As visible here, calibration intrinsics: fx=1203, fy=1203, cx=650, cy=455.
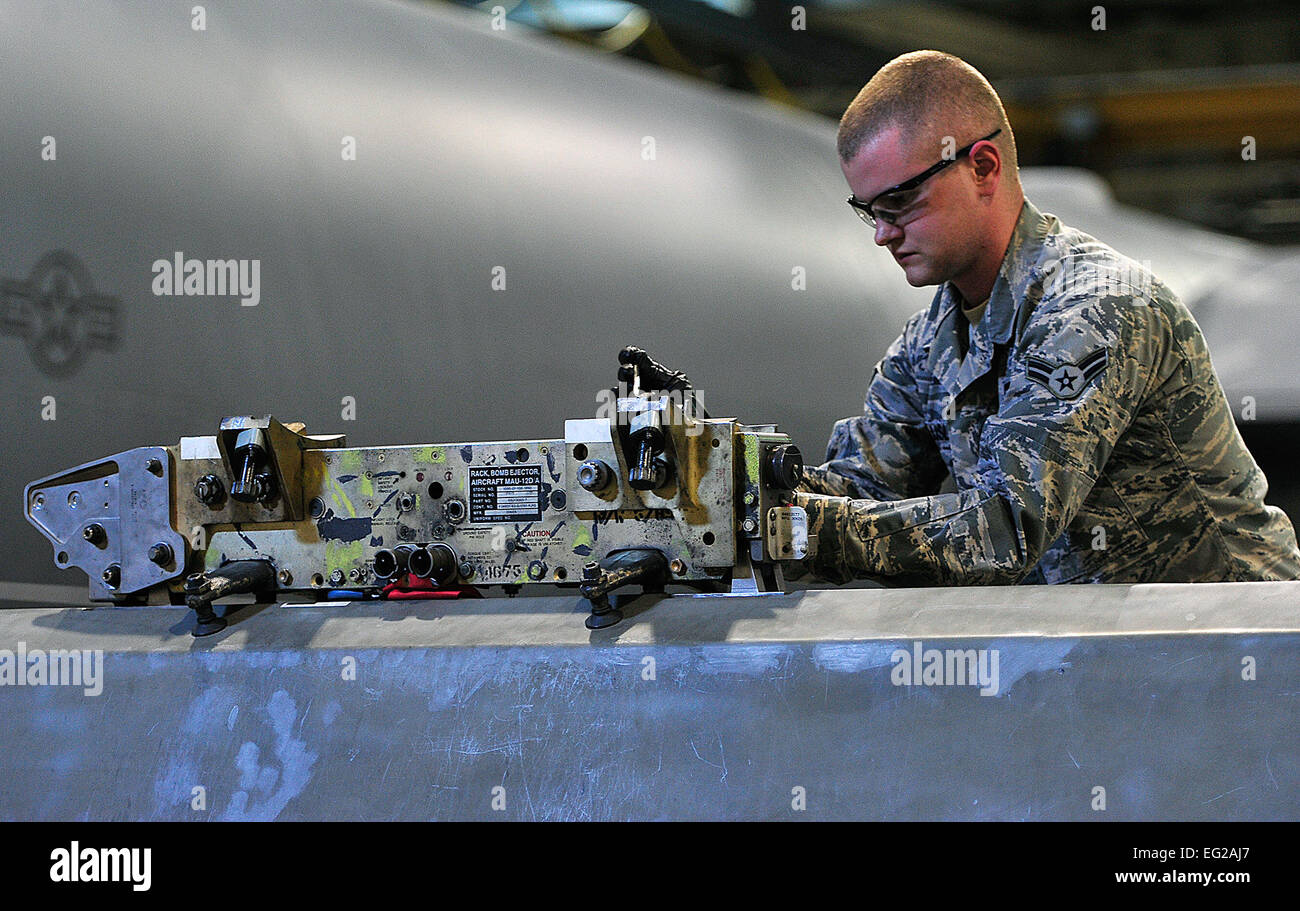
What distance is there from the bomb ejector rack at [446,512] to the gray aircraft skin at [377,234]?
1.42 feet

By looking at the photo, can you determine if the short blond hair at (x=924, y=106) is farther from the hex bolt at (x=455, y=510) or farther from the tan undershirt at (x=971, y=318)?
the hex bolt at (x=455, y=510)

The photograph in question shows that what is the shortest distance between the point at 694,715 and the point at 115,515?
62cm

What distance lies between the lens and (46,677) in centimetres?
99

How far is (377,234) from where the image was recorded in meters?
1.75

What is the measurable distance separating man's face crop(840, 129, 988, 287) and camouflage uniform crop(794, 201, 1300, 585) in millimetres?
69

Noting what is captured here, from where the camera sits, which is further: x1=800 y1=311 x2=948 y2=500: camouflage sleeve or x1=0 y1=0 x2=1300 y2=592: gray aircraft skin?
x1=800 y1=311 x2=948 y2=500: camouflage sleeve

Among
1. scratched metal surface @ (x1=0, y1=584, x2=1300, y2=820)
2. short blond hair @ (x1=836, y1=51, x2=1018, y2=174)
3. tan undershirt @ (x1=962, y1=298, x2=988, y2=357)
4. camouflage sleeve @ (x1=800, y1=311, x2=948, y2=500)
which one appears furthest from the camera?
camouflage sleeve @ (x1=800, y1=311, x2=948, y2=500)

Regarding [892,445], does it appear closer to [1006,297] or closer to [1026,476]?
[1006,297]

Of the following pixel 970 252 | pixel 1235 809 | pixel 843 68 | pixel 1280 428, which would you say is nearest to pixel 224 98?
pixel 970 252

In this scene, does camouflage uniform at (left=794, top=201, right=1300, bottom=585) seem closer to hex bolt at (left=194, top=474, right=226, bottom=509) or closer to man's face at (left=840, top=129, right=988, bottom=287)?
man's face at (left=840, top=129, right=988, bottom=287)

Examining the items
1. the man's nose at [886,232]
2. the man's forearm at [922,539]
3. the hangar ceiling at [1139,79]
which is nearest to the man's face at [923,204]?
the man's nose at [886,232]

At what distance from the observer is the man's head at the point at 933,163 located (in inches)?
50.9

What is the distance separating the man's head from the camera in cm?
129

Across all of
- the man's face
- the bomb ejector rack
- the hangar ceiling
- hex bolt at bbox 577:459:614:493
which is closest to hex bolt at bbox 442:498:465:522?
the bomb ejector rack
